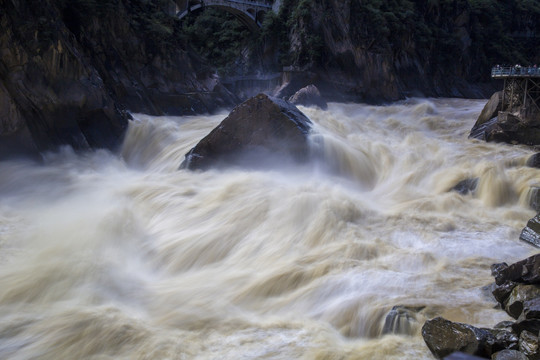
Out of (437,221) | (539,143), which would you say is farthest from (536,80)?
(437,221)

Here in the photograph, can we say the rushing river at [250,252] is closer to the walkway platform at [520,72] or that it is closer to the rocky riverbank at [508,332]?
the rocky riverbank at [508,332]

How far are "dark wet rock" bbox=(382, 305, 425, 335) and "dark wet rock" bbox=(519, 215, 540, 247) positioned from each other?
4093mm

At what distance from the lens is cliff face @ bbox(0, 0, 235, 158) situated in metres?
12.8

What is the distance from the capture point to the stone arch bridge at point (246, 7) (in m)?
32.8

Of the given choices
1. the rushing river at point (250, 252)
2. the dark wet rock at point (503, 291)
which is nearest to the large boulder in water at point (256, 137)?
the rushing river at point (250, 252)

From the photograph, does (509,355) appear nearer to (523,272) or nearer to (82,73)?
(523,272)

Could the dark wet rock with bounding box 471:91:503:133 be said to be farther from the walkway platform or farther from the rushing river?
the rushing river

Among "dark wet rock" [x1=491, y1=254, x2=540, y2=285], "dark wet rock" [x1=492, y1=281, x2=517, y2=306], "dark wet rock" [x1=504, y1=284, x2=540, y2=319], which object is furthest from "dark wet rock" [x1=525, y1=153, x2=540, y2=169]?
"dark wet rock" [x1=504, y1=284, x2=540, y2=319]

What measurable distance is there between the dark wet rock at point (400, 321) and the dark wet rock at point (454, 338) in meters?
0.33

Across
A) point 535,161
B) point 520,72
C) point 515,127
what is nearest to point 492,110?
point 520,72

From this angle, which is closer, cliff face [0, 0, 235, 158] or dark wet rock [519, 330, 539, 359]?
dark wet rock [519, 330, 539, 359]

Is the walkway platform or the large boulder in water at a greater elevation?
the walkway platform

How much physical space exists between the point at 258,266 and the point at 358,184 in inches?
240

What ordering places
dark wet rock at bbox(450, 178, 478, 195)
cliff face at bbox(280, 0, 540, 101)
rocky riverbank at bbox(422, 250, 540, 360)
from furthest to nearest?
cliff face at bbox(280, 0, 540, 101), dark wet rock at bbox(450, 178, 478, 195), rocky riverbank at bbox(422, 250, 540, 360)
